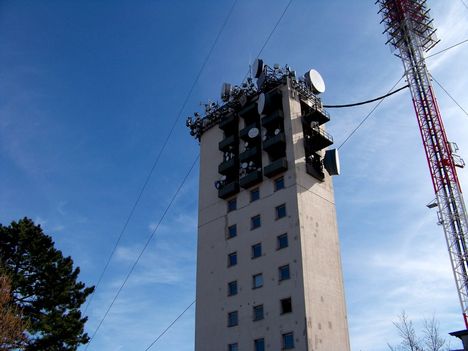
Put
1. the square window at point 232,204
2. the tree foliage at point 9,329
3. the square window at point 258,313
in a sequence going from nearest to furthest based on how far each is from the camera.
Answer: the tree foliage at point 9,329 → the square window at point 258,313 → the square window at point 232,204

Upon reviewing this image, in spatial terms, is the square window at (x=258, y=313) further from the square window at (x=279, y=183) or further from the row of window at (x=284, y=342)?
the square window at (x=279, y=183)

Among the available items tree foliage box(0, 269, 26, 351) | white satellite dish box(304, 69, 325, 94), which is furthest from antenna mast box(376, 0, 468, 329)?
tree foliage box(0, 269, 26, 351)

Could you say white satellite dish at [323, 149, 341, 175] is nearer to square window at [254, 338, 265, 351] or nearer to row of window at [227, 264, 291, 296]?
row of window at [227, 264, 291, 296]

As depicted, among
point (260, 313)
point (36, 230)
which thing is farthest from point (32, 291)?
point (260, 313)

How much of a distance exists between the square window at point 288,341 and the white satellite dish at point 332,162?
65.2 ft

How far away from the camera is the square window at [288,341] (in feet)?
148

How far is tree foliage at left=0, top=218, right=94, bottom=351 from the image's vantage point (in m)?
50.3

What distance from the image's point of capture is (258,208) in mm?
54312

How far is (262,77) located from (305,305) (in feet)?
94.1

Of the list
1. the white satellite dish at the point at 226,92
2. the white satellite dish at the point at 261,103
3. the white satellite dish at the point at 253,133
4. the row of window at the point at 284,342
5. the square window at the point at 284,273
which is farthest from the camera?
the white satellite dish at the point at 226,92

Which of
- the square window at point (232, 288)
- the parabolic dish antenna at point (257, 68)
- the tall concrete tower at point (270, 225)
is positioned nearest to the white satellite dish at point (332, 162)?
the tall concrete tower at point (270, 225)

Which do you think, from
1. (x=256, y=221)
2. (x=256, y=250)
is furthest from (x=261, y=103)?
(x=256, y=250)

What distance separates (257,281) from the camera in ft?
165

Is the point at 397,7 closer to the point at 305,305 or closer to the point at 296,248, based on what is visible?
the point at 296,248
